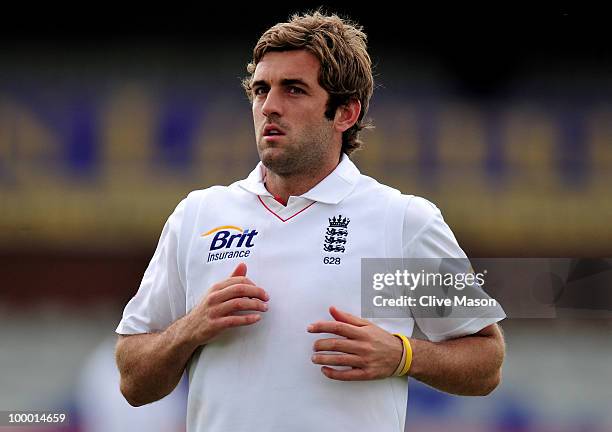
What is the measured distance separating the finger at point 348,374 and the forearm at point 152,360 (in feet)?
1.14

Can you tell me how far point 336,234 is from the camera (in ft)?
7.98

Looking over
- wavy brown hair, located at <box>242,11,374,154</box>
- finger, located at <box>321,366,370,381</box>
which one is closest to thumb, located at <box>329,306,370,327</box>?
finger, located at <box>321,366,370,381</box>

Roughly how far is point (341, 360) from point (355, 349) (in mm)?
42

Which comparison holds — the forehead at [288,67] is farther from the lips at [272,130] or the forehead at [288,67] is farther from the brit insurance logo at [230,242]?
the brit insurance logo at [230,242]

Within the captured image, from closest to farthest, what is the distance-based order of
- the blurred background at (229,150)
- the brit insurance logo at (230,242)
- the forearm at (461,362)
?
1. the forearm at (461,362)
2. the brit insurance logo at (230,242)
3. the blurred background at (229,150)

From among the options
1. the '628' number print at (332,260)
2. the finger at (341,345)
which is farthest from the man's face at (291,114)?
the finger at (341,345)

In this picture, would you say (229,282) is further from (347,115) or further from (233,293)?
(347,115)

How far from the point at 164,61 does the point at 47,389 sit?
1789mm

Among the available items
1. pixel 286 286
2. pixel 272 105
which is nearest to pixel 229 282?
pixel 286 286

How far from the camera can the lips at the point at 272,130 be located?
2485 millimetres

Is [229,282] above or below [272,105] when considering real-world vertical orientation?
below

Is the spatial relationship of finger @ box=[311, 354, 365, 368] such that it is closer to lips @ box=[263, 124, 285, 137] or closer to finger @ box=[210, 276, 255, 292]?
finger @ box=[210, 276, 255, 292]

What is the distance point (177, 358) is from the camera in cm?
238

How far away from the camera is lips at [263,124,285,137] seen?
2.49 metres
